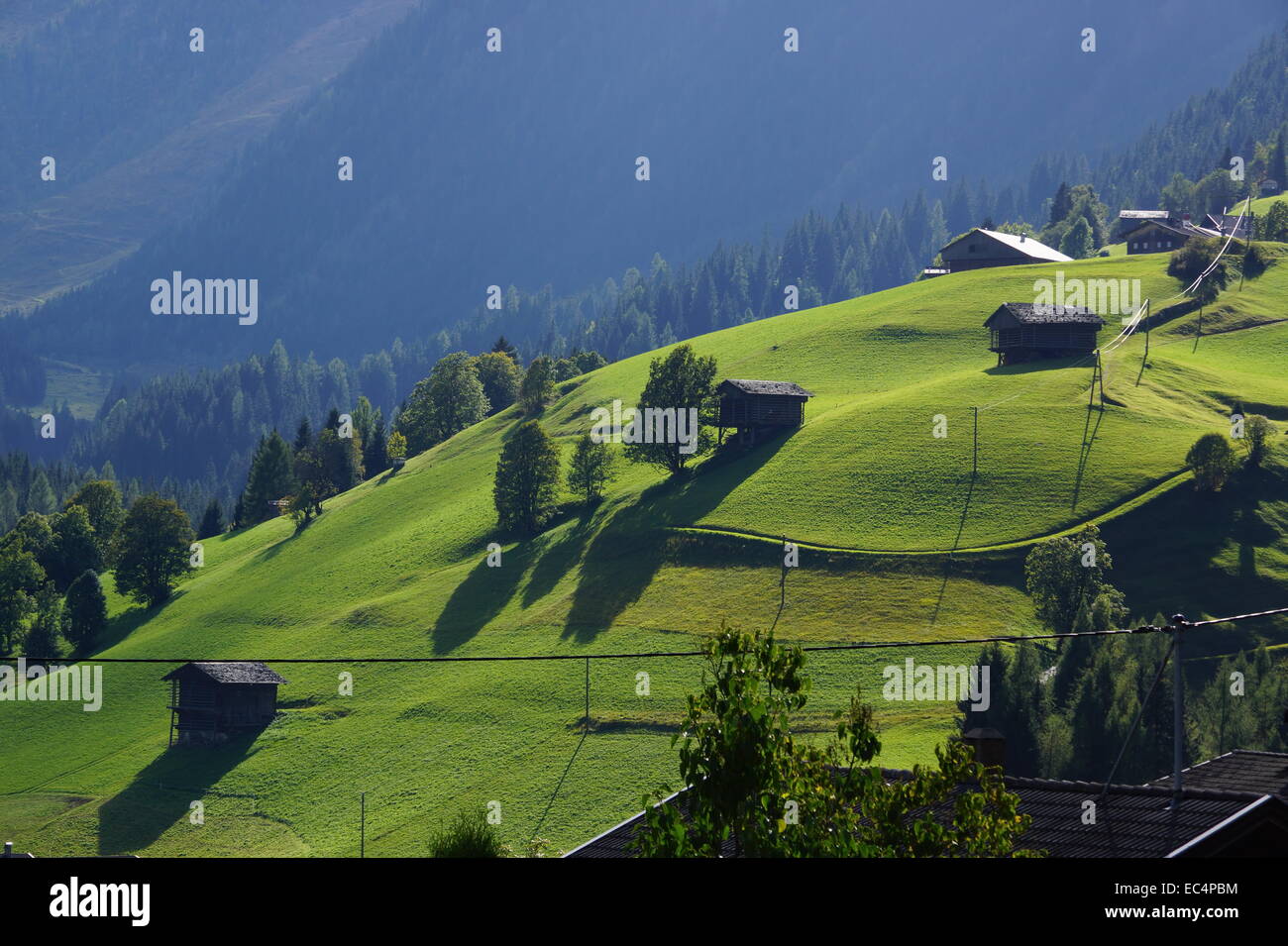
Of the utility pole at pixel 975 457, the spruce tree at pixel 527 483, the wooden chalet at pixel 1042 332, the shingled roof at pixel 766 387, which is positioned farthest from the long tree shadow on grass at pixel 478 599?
the wooden chalet at pixel 1042 332

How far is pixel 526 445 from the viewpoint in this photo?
121 m

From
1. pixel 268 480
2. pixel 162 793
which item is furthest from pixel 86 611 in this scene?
pixel 268 480

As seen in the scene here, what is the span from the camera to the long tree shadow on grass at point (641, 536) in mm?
98375

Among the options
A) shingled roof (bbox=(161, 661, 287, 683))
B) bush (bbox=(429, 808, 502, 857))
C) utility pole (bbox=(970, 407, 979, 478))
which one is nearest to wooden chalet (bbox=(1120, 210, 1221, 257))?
utility pole (bbox=(970, 407, 979, 478))

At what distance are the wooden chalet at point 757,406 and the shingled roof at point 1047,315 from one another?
19.5 m

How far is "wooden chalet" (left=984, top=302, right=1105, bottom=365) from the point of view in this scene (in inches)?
4825

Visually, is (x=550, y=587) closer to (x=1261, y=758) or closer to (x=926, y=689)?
(x=926, y=689)

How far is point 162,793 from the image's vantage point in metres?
87.6

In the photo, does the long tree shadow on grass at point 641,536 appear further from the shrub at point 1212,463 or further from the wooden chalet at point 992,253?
the wooden chalet at point 992,253

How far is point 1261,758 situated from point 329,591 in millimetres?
93289

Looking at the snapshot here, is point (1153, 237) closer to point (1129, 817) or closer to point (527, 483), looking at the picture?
point (527, 483)

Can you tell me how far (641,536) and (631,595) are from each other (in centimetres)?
892

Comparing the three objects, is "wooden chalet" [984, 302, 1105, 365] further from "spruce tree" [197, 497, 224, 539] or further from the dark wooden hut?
"spruce tree" [197, 497, 224, 539]
